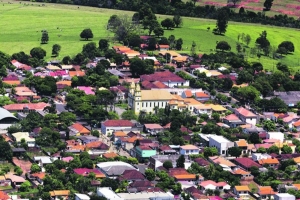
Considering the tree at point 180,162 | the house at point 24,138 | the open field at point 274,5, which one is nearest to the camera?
the tree at point 180,162

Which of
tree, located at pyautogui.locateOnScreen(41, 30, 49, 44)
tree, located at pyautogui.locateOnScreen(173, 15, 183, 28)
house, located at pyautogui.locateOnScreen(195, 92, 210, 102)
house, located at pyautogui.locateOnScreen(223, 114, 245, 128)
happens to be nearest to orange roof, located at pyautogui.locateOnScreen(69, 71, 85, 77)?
house, located at pyautogui.locateOnScreen(195, 92, 210, 102)

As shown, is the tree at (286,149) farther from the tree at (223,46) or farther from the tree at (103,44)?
the tree at (223,46)

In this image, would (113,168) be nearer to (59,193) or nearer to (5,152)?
(59,193)

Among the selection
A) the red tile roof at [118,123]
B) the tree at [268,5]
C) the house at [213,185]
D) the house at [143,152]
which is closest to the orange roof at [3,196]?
the house at [143,152]

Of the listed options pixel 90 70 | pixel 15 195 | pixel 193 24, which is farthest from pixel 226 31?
pixel 15 195

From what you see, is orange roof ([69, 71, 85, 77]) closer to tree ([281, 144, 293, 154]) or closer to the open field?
tree ([281, 144, 293, 154])

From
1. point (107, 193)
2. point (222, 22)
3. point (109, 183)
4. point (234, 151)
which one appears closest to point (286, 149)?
point (234, 151)
